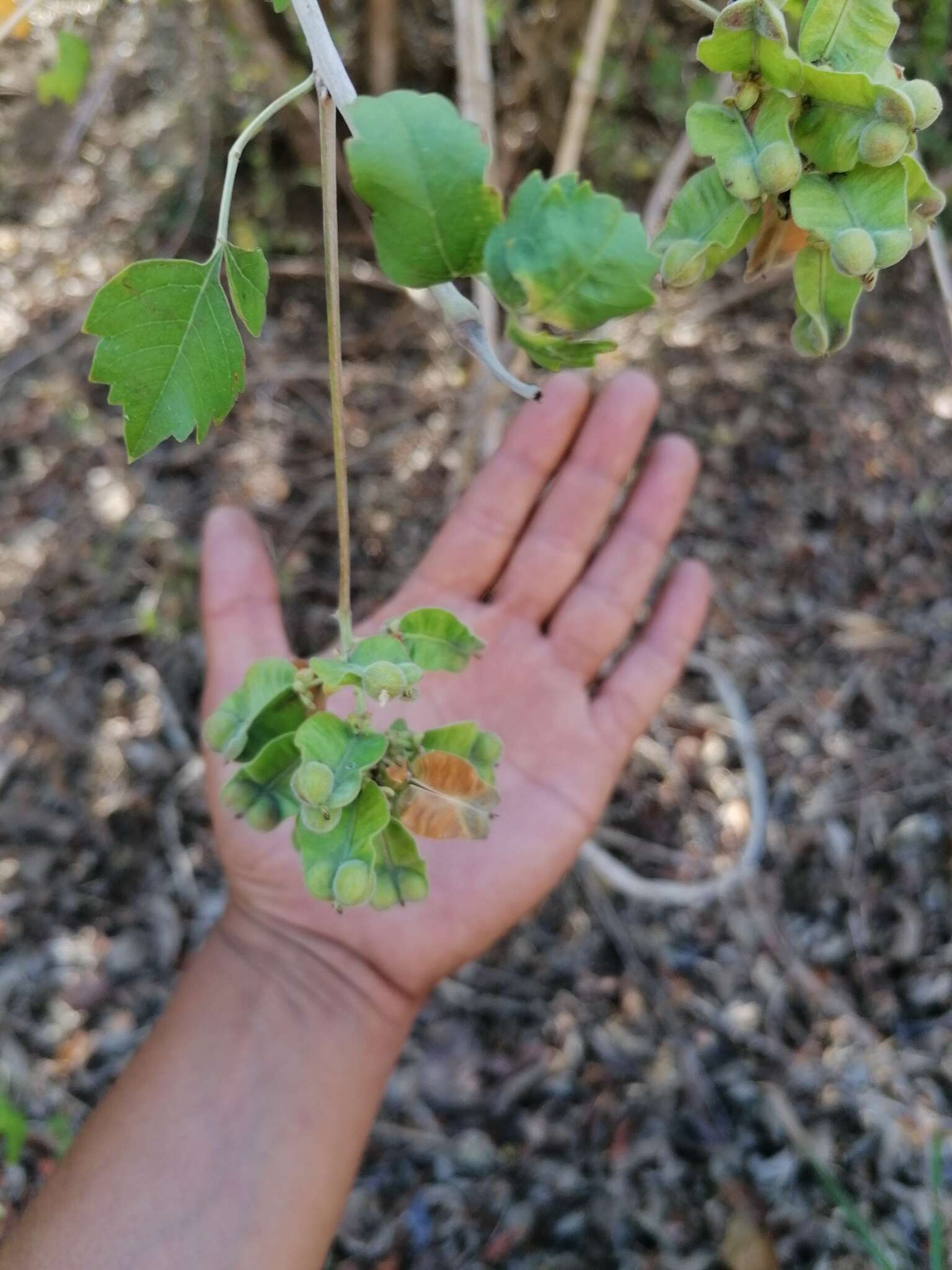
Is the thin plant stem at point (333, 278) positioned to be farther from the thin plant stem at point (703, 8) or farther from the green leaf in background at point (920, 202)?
the green leaf in background at point (920, 202)

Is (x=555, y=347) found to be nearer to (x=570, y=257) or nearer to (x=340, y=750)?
(x=570, y=257)

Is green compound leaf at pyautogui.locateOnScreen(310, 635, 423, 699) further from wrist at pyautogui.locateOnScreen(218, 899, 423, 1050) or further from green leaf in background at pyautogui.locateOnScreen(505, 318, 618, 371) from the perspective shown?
wrist at pyautogui.locateOnScreen(218, 899, 423, 1050)

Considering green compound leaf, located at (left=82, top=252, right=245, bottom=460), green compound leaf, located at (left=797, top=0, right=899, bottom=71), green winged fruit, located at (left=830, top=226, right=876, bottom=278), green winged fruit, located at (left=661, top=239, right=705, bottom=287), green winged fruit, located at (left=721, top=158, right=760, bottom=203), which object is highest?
green compound leaf, located at (left=797, top=0, right=899, bottom=71)

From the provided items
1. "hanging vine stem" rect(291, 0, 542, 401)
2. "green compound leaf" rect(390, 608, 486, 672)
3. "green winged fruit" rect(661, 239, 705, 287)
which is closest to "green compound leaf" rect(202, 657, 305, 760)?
"green compound leaf" rect(390, 608, 486, 672)

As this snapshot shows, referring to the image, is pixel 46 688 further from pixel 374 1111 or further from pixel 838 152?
pixel 838 152

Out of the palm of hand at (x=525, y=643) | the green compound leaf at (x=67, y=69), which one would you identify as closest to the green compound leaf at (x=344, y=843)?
the palm of hand at (x=525, y=643)

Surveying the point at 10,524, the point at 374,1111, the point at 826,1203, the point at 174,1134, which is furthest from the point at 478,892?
the point at 10,524
